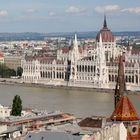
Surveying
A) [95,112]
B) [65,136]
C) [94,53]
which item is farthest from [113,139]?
[94,53]

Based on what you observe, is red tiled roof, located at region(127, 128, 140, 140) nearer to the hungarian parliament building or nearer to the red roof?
the red roof

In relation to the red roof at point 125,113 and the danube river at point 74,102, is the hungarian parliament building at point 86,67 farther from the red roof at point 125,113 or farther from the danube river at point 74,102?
the red roof at point 125,113

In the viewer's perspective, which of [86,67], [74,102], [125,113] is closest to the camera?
[125,113]

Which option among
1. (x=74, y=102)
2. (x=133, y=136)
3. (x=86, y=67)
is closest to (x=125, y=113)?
(x=133, y=136)

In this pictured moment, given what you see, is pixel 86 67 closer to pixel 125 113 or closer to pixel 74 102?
pixel 74 102

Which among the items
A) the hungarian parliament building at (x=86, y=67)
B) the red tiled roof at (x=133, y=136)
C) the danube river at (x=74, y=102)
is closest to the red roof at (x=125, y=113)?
the red tiled roof at (x=133, y=136)

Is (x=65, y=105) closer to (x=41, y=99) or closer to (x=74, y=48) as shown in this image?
(x=41, y=99)
